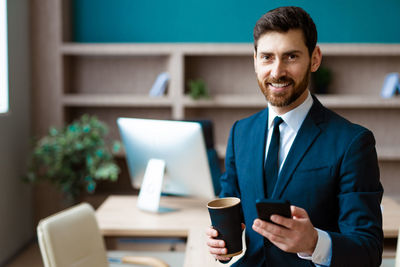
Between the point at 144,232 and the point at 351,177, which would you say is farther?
the point at 144,232

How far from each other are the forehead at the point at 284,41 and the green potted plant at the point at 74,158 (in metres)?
2.57

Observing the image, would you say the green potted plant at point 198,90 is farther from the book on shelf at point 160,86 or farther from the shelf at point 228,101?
the book on shelf at point 160,86

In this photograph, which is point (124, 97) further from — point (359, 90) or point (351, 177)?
point (351, 177)

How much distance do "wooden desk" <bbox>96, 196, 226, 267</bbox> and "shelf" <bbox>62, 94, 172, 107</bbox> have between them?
1556 mm

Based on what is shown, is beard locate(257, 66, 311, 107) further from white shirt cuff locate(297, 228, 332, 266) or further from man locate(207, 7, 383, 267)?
white shirt cuff locate(297, 228, 332, 266)

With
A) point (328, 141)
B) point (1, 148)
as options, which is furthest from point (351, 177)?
point (1, 148)

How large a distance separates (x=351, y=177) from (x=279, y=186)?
18 centimetres

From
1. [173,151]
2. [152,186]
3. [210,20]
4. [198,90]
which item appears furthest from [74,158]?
[210,20]

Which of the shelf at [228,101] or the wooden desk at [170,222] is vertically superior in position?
the shelf at [228,101]

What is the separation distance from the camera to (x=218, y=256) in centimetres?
124

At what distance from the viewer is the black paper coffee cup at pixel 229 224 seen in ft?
3.82

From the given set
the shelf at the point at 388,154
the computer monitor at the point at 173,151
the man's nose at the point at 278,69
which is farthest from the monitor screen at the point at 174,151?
the shelf at the point at 388,154

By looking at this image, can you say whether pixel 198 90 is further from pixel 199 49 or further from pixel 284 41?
pixel 284 41

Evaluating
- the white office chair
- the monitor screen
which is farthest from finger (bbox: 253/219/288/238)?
the monitor screen
